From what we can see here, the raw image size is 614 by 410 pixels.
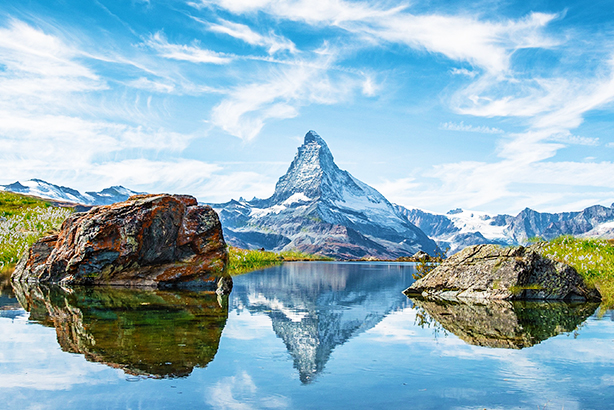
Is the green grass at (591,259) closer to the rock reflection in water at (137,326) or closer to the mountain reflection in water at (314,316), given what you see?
the mountain reflection in water at (314,316)

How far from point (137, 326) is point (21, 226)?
43942 mm

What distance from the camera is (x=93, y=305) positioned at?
72.5ft

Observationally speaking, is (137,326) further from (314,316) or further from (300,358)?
(314,316)

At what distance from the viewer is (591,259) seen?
29766mm

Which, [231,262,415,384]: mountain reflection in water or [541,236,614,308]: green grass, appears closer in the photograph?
[231,262,415,384]: mountain reflection in water

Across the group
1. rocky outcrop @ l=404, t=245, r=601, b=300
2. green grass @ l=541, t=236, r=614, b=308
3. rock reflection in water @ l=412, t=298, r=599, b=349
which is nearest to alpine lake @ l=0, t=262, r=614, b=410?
rock reflection in water @ l=412, t=298, r=599, b=349

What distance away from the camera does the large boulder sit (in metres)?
33.9

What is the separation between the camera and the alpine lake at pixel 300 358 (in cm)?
916

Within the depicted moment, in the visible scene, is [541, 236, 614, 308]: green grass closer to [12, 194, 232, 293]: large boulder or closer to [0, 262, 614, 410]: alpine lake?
[0, 262, 614, 410]: alpine lake

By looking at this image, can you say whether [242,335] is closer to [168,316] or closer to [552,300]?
[168,316]

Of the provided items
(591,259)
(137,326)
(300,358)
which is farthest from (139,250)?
(591,259)

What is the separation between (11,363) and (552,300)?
990 inches

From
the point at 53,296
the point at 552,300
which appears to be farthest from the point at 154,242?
the point at 552,300

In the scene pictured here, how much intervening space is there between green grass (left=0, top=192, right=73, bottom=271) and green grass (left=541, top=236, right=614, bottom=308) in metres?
42.4
